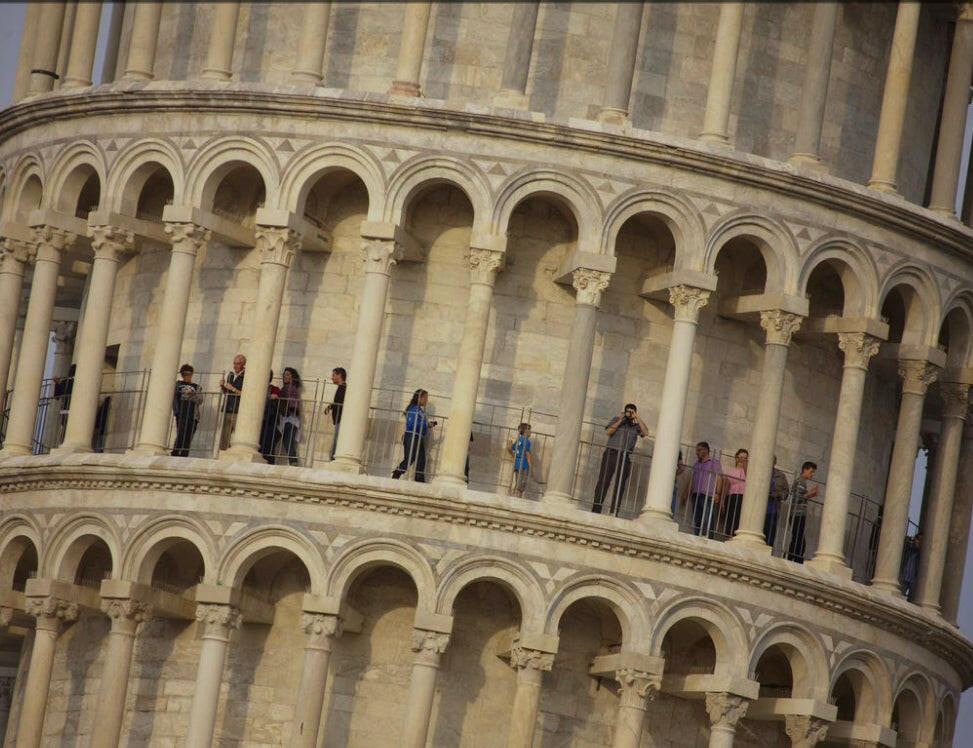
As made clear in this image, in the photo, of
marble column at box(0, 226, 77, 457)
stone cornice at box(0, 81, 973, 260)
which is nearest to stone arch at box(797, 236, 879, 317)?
stone cornice at box(0, 81, 973, 260)

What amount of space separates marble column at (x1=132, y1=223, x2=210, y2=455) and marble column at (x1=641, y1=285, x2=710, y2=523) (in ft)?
20.1

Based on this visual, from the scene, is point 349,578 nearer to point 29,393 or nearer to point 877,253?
point 29,393

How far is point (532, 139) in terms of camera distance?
125ft

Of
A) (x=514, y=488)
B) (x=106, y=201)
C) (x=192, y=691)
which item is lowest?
(x=192, y=691)

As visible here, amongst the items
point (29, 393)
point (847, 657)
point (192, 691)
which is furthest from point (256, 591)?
point (847, 657)

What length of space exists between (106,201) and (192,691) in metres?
6.46

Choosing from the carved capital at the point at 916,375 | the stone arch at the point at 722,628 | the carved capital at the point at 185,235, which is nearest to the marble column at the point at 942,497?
the carved capital at the point at 916,375

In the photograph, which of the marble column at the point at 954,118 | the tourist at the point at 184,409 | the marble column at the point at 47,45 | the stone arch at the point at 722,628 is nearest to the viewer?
the stone arch at the point at 722,628

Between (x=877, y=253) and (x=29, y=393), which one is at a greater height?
(x=877, y=253)

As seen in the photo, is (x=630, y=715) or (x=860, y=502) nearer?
(x=630, y=715)

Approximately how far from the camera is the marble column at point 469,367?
3753 centimetres

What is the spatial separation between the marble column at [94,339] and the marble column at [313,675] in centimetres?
406

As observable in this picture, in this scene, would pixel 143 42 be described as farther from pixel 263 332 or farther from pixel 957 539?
pixel 957 539

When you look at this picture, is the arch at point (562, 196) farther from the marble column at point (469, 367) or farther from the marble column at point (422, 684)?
the marble column at point (422, 684)
